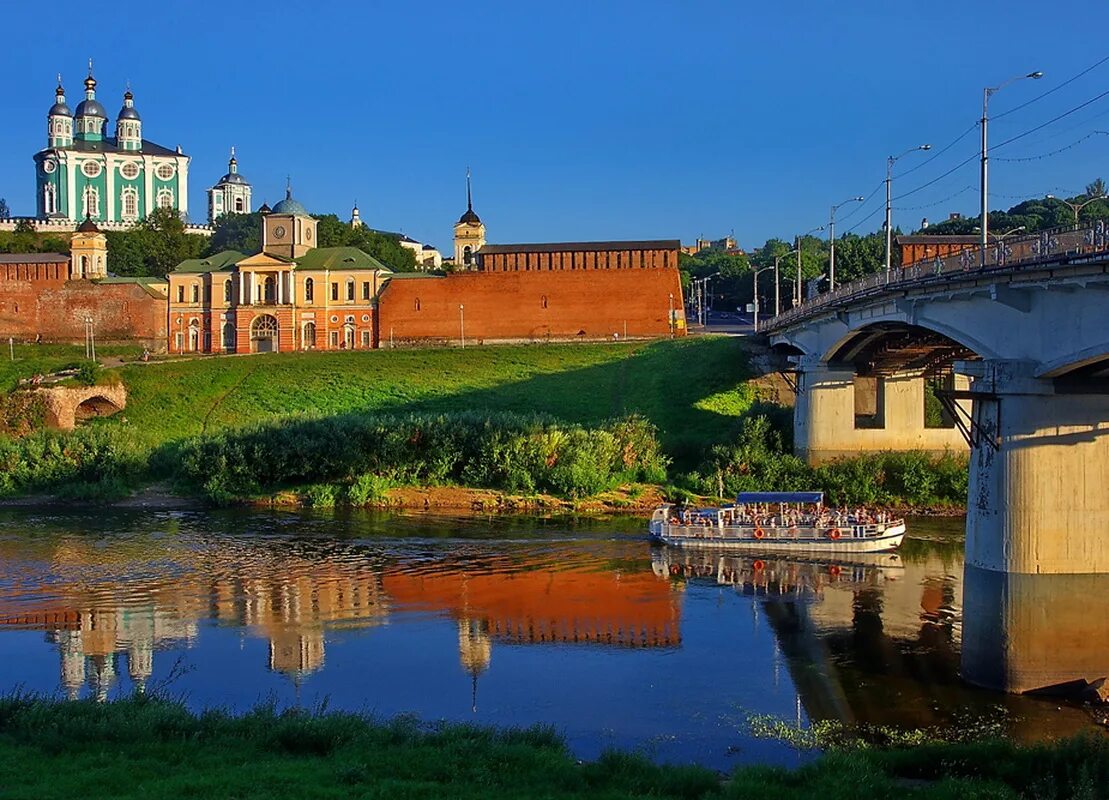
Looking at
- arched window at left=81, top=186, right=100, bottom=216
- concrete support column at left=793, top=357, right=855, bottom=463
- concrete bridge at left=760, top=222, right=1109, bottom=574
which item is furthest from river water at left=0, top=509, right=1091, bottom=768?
arched window at left=81, top=186, right=100, bottom=216

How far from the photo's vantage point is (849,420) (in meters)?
53.3

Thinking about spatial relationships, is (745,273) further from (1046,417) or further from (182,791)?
(182,791)

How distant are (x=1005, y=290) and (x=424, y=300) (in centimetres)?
6453

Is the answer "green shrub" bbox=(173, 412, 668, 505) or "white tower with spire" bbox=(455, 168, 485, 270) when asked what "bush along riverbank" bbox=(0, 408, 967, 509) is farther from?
"white tower with spire" bbox=(455, 168, 485, 270)

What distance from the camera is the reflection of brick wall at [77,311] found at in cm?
9350

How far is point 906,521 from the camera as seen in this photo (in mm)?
48000

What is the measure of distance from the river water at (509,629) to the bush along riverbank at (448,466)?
4.74 meters

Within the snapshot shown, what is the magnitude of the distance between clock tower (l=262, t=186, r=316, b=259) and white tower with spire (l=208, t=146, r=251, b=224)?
90.1 m

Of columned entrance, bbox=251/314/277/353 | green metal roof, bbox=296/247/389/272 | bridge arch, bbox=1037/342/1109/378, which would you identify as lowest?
bridge arch, bbox=1037/342/1109/378

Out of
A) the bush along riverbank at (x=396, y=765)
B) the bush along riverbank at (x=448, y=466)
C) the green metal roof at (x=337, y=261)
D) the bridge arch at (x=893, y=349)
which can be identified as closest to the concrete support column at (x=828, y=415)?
the bridge arch at (x=893, y=349)

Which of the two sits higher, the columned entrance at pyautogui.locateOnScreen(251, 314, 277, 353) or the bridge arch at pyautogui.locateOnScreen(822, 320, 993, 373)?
the columned entrance at pyautogui.locateOnScreen(251, 314, 277, 353)

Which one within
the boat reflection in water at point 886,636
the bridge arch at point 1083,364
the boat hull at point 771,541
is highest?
the bridge arch at point 1083,364

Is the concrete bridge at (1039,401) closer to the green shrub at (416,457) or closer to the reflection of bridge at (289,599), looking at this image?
the reflection of bridge at (289,599)

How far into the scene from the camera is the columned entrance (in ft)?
300
